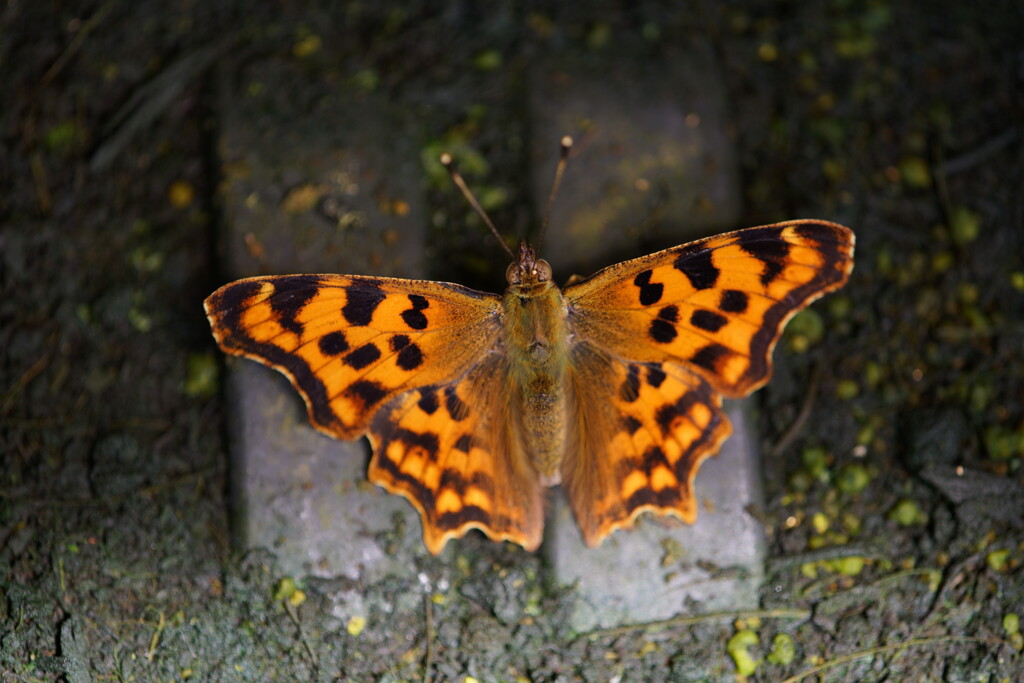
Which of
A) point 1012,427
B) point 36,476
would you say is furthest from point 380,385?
point 1012,427

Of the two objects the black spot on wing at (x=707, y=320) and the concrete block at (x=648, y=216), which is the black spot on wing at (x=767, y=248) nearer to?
the black spot on wing at (x=707, y=320)

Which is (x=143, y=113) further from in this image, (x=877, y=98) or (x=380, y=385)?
(x=877, y=98)

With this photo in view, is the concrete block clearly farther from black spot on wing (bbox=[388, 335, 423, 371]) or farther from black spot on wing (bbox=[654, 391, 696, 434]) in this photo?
black spot on wing (bbox=[388, 335, 423, 371])

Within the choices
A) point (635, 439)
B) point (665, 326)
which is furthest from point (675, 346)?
point (635, 439)

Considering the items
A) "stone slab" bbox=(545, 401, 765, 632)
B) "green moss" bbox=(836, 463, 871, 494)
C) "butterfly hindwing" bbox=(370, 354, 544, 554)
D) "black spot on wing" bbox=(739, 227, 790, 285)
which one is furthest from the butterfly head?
"green moss" bbox=(836, 463, 871, 494)

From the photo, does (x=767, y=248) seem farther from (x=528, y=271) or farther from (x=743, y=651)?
(x=743, y=651)

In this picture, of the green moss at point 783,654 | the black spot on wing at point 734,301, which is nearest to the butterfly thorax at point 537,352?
the black spot on wing at point 734,301
